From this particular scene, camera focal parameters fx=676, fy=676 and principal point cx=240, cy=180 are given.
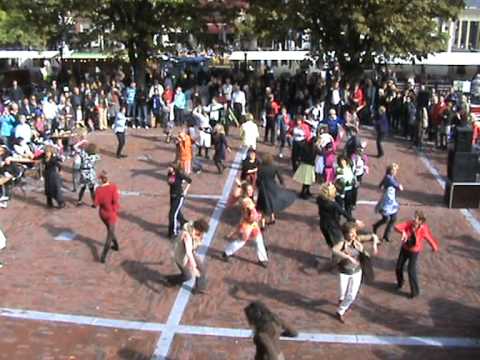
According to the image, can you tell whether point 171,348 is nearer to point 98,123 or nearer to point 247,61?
point 98,123

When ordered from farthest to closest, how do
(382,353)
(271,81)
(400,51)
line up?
1. (271,81)
2. (400,51)
3. (382,353)

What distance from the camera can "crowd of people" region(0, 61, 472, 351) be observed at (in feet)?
35.0

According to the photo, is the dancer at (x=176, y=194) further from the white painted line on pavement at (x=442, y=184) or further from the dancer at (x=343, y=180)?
the white painted line on pavement at (x=442, y=184)

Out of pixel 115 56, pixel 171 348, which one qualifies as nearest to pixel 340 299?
pixel 171 348

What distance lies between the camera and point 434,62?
34.9 metres

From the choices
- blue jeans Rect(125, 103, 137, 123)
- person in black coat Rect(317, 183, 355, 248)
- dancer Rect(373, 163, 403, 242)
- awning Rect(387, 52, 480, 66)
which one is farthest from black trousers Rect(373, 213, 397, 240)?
awning Rect(387, 52, 480, 66)

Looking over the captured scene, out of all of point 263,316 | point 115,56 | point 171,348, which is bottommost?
point 171,348

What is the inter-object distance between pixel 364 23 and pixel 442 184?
330 inches

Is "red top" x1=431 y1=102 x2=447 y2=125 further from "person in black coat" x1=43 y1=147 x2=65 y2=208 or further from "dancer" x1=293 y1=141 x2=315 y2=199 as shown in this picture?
"person in black coat" x1=43 y1=147 x2=65 y2=208

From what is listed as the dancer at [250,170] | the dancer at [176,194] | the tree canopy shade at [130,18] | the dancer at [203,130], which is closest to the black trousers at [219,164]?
Answer: the dancer at [203,130]

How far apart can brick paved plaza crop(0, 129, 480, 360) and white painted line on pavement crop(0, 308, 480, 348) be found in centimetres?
3

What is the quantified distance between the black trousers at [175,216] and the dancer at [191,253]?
2.22 metres

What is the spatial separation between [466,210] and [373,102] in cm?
913

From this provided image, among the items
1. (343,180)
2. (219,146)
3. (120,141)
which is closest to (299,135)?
(219,146)
